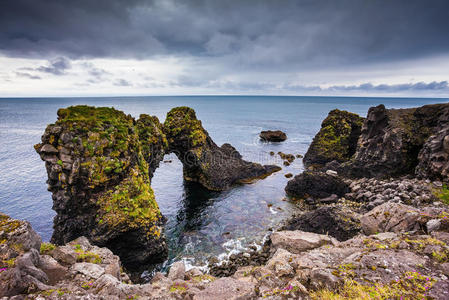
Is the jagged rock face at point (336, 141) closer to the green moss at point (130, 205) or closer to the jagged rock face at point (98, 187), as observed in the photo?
the green moss at point (130, 205)

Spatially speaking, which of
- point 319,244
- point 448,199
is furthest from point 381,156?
point 319,244

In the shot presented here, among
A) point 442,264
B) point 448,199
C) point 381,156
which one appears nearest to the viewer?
point 442,264

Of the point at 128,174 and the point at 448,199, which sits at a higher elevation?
the point at 128,174

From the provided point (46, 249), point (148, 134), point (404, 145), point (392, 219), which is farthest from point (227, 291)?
point (404, 145)

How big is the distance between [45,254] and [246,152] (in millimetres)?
56922

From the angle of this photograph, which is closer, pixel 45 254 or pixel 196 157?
pixel 45 254

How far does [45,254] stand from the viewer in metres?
12.0

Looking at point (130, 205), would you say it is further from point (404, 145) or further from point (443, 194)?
point (404, 145)

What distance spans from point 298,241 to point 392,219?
7.18 metres

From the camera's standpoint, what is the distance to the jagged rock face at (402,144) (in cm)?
2850

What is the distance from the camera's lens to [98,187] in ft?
63.2

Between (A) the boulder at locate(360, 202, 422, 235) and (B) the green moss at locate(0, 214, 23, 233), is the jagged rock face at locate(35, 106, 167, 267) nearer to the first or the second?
(B) the green moss at locate(0, 214, 23, 233)

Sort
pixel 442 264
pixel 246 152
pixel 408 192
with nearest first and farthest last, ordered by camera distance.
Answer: pixel 442 264, pixel 408 192, pixel 246 152

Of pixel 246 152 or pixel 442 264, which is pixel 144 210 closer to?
pixel 442 264
